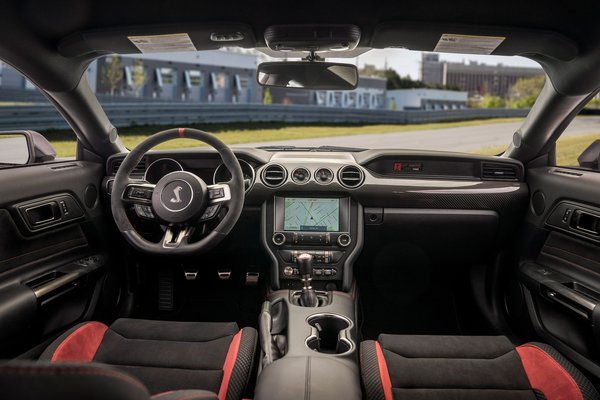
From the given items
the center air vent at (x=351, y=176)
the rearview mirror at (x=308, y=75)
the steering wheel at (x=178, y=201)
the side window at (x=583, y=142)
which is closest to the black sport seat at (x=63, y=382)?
the steering wheel at (x=178, y=201)

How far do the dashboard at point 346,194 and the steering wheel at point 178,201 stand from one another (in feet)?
2.32

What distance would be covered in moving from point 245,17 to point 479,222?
87.7 inches

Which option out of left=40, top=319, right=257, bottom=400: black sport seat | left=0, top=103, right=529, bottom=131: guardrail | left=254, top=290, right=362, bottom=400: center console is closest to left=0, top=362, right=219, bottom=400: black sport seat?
left=254, top=290, right=362, bottom=400: center console

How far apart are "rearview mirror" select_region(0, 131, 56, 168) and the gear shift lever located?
1882 millimetres

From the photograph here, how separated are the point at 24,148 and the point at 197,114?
4.96 metres

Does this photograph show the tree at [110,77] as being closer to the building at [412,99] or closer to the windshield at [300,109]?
the windshield at [300,109]

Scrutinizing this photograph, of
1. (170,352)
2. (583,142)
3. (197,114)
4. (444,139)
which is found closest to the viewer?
(170,352)

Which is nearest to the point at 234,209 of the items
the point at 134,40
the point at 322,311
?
the point at 322,311

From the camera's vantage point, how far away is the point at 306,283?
10.4 feet

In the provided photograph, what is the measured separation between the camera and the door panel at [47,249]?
265 cm

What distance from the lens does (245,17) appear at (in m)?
2.68

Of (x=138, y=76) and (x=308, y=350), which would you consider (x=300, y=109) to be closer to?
(x=308, y=350)

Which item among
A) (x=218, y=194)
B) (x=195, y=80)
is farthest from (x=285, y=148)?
(x=195, y=80)

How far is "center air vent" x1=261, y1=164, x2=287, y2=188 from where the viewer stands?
3.51m
